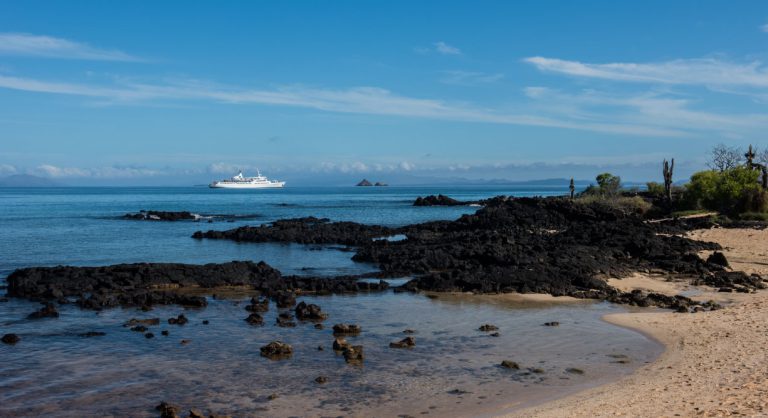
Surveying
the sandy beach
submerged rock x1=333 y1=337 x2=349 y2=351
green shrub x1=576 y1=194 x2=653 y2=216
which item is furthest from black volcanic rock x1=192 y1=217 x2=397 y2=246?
submerged rock x1=333 y1=337 x2=349 y2=351

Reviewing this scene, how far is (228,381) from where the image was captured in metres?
12.9

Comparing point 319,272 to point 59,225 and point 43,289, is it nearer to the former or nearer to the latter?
point 43,289

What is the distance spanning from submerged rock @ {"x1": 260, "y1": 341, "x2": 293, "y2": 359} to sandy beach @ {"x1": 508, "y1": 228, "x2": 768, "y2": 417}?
19.6ft

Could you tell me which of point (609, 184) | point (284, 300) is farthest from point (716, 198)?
point (284, 300)

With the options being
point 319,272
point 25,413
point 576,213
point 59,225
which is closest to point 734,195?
point 576,213

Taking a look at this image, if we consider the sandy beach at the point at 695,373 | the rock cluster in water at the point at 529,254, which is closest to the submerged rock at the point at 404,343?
the sandy beach at the point at 695,373

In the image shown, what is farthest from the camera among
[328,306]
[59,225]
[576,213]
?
Answer: [59,225]

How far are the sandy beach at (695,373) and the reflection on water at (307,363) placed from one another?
0.68 metres

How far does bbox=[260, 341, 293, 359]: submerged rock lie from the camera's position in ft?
48.4

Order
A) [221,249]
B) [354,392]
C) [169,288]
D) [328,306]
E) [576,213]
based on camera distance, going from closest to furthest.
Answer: [354,392]
[328,306]
[169,288]
[221,249]
[576,213]

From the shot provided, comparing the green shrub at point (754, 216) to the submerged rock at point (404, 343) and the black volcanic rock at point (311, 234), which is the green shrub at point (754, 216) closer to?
the black volcanic rock at point (311, 234)

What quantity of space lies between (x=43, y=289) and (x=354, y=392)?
15.4 m

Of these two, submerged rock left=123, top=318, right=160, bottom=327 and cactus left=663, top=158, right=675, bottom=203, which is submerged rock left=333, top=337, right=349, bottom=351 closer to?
submerged rock left=123, top=318, right=160, bottom=327

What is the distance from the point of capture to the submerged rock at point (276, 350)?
14.8 meters
